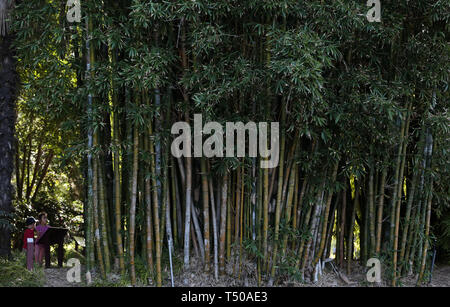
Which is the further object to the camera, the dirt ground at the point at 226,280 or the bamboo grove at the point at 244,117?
the dirt ground at the point at 226,280

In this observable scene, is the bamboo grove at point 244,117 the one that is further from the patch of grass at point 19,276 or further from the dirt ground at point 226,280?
the patch of grass at point 19,276

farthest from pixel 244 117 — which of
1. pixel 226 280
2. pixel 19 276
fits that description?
pixel 19 276

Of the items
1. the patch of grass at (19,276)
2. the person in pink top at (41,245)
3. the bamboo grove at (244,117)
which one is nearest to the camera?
the bamboo grove at (244,117)

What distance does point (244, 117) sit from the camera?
13.2ft

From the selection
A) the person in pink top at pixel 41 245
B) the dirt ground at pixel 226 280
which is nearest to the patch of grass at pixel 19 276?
the dirt ground at pixel 226 280

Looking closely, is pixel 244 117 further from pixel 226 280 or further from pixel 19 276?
pixel 19 276

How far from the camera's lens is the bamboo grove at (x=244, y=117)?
12.5ft

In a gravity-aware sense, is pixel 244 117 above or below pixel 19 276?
above

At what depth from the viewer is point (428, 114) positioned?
416cm

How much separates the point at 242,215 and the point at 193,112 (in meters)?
1.02

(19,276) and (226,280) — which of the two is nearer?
(19,276)

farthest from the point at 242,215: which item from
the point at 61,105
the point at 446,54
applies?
the point at 446,54

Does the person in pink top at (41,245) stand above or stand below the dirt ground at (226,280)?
above
